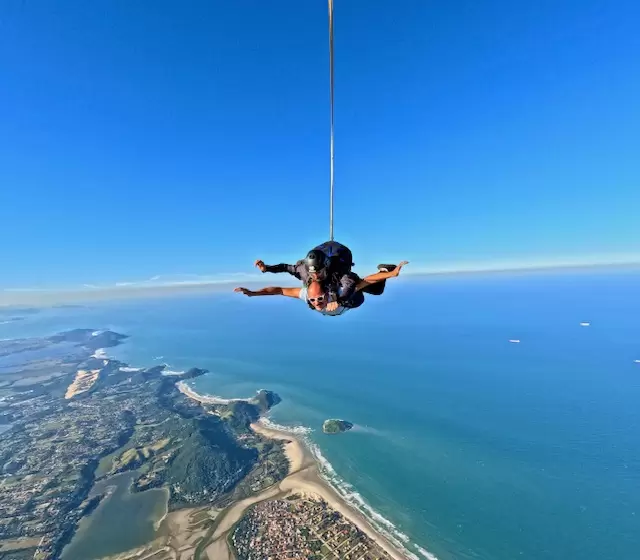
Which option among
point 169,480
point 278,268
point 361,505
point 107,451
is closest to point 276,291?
point 278,268

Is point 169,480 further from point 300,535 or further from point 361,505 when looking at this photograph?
point 361,505

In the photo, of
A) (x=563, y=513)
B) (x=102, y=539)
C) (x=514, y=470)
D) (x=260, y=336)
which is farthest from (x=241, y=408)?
(x=260, y=336)

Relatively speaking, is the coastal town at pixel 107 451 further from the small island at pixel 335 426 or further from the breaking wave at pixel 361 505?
the small island at pixel 335 426

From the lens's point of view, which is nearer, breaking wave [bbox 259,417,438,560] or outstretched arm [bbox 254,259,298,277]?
outstretched arm [bbox 254,259,298,277]

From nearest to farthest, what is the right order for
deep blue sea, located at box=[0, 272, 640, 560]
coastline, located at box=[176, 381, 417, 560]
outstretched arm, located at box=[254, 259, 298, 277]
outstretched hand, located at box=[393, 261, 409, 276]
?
outstretched hand, located at box=[393, 261, 409, 276]
outstretched arm, located at box=[254, 259, 298, 277]
coastline, located at box=[176, 381, 417, 560]
deep blue sea, located at box=[0, 272, 640, 560]

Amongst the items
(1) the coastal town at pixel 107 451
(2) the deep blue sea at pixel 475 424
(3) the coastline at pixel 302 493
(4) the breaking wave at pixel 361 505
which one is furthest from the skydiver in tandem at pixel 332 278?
(1) the coastal town at pixel 107 451

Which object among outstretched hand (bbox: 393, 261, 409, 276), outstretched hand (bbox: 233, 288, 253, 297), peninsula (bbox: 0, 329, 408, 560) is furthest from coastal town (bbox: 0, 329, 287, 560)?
outstretched hand (bbox: 393, 261, 409, 276)

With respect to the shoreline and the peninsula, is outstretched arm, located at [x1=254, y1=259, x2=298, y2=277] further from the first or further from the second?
the shoreline
